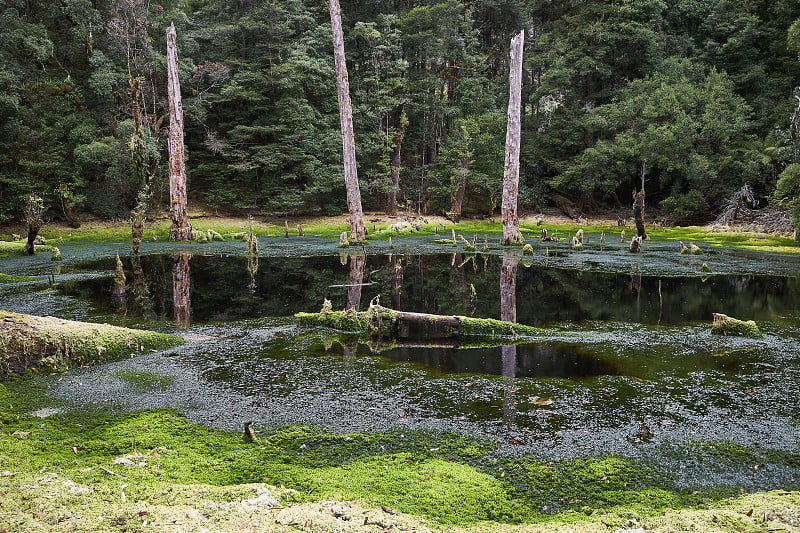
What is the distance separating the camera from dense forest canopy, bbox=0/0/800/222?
28750 millimetres

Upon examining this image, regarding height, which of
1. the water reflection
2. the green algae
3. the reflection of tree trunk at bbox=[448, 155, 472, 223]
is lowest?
the water reflection

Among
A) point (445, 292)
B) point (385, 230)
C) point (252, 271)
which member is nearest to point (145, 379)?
point (445, 292)

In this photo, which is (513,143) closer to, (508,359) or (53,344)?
(508,359)

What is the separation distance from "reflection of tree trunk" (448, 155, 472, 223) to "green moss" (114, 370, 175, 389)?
30.3 meters

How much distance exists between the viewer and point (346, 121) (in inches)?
1009

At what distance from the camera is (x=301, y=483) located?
4.12 metres

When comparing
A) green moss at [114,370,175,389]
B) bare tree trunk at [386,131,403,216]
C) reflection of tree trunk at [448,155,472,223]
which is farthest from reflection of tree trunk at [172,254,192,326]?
reflection of tree trunk at [448,155,472,223]

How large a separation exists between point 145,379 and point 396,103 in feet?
103

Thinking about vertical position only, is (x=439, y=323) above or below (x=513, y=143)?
below

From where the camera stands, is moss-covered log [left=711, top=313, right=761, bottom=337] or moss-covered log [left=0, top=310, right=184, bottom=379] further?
moss-covered log [left=711, top=313, right=761, bottom=337]

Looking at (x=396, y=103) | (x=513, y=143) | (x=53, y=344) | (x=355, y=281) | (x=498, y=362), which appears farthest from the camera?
(x=396, y=103)

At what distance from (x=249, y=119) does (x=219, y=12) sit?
7804 millimetres

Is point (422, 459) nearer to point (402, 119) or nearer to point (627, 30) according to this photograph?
point (402, 119)

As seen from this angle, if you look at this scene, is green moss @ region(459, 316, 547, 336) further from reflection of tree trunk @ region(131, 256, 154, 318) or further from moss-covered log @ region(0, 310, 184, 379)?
reflection of tree trunk @ region(131, 256, 154, 318)
